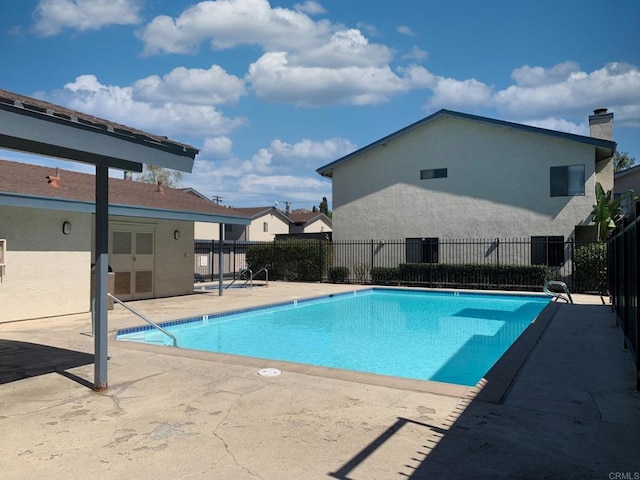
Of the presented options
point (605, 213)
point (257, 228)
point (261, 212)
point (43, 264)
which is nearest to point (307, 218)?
point (257, 228)

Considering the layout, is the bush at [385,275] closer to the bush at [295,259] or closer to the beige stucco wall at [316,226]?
the bush at [295,259]

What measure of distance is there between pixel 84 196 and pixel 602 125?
65.5ft

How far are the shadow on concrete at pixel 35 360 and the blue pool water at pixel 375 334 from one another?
6.19 feet

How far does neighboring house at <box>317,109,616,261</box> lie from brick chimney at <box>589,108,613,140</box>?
37 millimetres

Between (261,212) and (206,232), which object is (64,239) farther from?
(261,212)

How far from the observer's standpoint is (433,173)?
22.2 metres

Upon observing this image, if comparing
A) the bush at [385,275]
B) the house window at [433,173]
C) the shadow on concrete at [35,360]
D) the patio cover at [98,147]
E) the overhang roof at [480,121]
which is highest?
the overhang roof at [480,121]

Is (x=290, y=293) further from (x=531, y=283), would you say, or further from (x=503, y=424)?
(x=503, y=424)

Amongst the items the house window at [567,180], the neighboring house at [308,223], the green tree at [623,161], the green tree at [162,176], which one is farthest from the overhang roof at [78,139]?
the green tree at [623,161]

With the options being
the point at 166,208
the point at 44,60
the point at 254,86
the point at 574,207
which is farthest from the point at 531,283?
the point at 44,60

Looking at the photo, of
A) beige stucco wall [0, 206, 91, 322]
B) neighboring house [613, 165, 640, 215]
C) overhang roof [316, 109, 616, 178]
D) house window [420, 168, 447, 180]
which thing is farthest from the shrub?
neighboring house [613, 165, 640, 215]

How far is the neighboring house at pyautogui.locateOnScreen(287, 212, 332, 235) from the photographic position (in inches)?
1946

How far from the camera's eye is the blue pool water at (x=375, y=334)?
8.40 m

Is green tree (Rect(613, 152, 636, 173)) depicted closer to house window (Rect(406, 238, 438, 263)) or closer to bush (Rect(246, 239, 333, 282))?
house window (Rect(406, 238, 438, 263))
